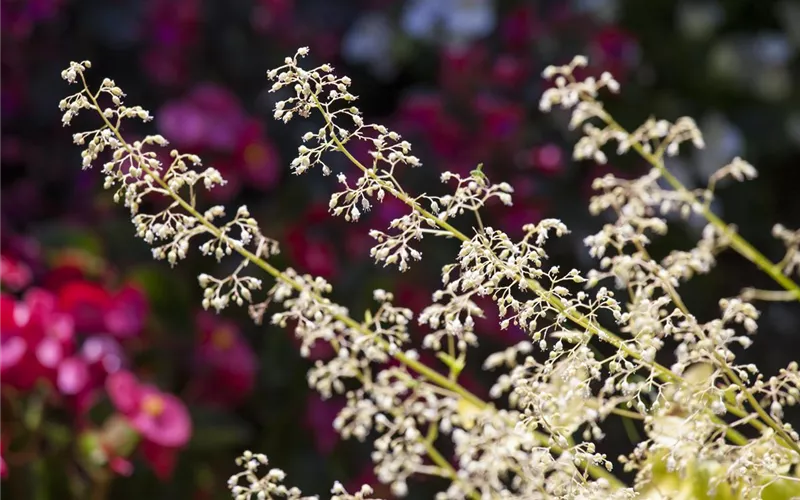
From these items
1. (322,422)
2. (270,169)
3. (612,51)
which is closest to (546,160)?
(612,51)

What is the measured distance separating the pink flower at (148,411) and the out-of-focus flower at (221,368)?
13cm

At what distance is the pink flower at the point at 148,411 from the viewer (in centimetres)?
87

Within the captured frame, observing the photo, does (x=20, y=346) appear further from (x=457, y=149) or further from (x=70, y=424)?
(x=457, y=149)

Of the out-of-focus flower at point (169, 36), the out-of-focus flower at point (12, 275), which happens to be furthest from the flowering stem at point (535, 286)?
the out-of-focus flower at point (169, 36)

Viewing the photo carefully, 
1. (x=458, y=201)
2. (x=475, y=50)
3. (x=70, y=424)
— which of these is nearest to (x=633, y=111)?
(x=475, y=50)

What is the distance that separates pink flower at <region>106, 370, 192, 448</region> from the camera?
34.2 inches

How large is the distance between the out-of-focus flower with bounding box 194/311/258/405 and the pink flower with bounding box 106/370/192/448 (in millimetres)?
132

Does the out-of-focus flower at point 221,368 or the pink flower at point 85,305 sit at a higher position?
the out-of-focus flower at point 221,368

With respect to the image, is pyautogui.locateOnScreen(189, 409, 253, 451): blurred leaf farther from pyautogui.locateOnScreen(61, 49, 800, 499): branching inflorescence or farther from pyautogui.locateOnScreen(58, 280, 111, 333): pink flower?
pyautogui.locateOnScreen(61, 49, 800, 499): branching inflorescence

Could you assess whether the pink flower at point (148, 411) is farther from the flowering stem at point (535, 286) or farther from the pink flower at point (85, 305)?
the flowering stem at point (535, 286)

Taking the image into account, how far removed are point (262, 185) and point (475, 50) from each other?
36cm

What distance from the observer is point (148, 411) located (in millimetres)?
880

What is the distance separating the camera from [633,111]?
4.64 ft

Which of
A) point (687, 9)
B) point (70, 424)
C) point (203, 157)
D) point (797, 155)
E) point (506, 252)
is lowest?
point (506, 252)
